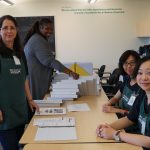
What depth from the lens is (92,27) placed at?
22.9ft

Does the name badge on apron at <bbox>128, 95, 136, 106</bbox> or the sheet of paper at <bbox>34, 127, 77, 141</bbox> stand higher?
the name badge on apron at <bbox>128, 95, 136, 106</bbox>

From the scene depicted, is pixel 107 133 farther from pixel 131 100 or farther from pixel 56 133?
pixel 131 100

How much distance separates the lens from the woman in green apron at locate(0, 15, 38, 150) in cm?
185

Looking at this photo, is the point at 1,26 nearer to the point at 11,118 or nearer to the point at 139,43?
the point at 11,118

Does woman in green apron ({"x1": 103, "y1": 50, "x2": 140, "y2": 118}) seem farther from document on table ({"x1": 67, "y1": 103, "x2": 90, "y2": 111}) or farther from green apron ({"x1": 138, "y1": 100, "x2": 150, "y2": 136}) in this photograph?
green apron ({"x1": 138, "y1": 100, "x2": 150, "y2": 136})

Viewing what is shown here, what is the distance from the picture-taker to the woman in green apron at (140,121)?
1.46 meters

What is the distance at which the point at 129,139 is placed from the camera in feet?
4.82

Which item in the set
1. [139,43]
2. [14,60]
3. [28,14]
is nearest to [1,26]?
[14,60]

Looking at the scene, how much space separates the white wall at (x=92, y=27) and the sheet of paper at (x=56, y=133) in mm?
5428

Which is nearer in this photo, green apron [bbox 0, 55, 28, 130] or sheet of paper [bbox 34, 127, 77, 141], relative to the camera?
sheet of paper [bbox 34, 127, 77, 141]

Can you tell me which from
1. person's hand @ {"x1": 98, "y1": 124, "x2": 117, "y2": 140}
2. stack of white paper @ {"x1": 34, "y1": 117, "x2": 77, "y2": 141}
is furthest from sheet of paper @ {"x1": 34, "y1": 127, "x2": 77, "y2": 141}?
person's hand @ {"x1": 98, "y1": 124, "x2": 117, "y2": 140}

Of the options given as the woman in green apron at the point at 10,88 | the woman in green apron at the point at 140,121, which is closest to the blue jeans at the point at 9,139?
the woman in green apron at the point at 10,88

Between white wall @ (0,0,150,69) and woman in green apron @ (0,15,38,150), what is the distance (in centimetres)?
505

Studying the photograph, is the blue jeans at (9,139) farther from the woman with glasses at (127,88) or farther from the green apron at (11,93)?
the woman with glasses at (127,88)
